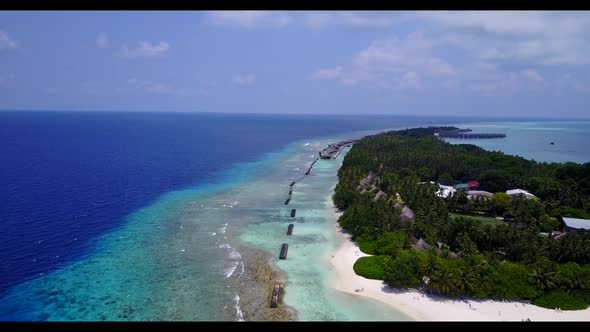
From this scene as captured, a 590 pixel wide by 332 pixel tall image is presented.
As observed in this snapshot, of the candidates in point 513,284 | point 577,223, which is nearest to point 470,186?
point 577,223

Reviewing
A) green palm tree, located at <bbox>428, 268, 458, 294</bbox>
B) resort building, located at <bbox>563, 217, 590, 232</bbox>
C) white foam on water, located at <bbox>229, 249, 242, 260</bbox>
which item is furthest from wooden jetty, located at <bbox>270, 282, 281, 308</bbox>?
resort building, located at <bbox>563, 217, 590, 232</bbox>

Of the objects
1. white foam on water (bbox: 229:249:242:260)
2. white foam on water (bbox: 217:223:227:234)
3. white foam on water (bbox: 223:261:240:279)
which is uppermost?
white foam on water (bbox: 217:223:227:234)

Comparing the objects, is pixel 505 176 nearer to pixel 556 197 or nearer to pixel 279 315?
pixel 556 197

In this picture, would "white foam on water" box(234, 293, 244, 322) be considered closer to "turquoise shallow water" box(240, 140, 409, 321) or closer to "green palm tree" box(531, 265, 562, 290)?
"turquoise shallow water" box(240, 140, 409, 321)

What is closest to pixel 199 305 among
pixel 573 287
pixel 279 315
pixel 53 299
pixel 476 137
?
pixel 279 315

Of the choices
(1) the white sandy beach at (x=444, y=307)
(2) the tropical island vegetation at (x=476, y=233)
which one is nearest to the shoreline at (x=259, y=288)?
(1) the white sandy beach at (x=444, y=307)

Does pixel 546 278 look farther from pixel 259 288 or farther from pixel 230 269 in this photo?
pixel 230 269

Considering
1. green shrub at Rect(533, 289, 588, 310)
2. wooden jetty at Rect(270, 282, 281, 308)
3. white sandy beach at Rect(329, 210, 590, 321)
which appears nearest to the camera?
white sandy beach at Rect(329, 210, 590, 321)
